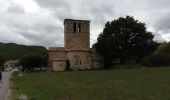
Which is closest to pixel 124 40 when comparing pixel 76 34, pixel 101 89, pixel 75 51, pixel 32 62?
pixel 75 51

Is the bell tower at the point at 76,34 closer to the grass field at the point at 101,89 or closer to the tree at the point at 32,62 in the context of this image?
the tree at the point at 32,62

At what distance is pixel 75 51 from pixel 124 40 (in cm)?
1387

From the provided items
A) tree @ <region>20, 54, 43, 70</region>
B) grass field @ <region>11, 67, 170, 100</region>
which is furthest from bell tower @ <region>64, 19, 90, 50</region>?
grass field @ <region>11, 67, 170, 100</region>

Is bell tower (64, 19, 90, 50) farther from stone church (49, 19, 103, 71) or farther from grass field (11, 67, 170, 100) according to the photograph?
grass field (11, 67, 170, 100)

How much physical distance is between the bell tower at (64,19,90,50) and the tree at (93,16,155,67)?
6.65 m

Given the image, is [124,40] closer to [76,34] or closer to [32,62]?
[76,34]

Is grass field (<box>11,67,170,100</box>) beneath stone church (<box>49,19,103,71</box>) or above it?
beneath

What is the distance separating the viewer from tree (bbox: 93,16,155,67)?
296ft

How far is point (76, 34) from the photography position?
10069 cm

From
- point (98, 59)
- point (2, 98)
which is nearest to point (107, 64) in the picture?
point (98, 59)

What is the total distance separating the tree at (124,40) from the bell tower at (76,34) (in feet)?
21.8

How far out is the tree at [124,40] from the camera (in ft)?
296

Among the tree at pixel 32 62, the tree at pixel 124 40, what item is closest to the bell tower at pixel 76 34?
the tree at pixel 124 40

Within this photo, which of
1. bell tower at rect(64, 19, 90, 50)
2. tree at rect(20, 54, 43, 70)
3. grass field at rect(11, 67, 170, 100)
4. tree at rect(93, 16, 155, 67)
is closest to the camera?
grass field at rect(11, 67, 170, 100)
